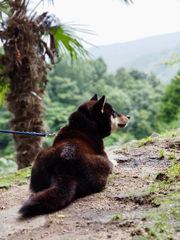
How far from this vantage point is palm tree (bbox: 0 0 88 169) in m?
5.82

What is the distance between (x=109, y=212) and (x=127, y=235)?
557mm

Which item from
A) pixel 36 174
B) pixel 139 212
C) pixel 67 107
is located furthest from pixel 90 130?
pixel 67 107

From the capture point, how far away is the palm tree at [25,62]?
229 inches

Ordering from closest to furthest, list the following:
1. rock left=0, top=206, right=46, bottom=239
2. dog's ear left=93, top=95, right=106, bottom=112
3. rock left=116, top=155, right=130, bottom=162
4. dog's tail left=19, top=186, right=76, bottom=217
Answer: rock left=0, top=206, right=46, bottom=239 < dog's tail left=19, top=186, right=76, bottom=217 < dog's ear left=93, top=95, right=106, bottom=112 < rock left=116, top=155, right=130, bottom=162

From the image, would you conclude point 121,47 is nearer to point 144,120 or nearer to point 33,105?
point 144,120

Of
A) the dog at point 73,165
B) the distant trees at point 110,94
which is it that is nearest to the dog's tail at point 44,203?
the dog at point 73,165

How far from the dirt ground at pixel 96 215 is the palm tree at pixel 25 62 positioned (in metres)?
2.85

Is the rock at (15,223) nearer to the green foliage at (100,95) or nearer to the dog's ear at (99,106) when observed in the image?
the dog's ear at (99,106)

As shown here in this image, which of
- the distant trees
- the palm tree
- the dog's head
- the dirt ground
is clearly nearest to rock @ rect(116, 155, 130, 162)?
the dirt ground

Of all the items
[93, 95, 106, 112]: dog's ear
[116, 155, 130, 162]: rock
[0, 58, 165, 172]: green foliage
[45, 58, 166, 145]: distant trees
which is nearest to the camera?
[93, 95, 106, 112]: dog's ear

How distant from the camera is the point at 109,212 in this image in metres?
2.29

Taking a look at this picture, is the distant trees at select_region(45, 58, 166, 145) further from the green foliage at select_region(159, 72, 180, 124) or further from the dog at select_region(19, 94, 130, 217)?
the dog at select_region(19, 94, 130, 217)

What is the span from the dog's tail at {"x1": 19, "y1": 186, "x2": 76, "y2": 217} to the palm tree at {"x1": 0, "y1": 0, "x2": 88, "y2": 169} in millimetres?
3945

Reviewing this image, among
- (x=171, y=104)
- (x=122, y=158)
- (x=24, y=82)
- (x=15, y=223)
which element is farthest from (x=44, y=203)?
(x=171, y=104)
